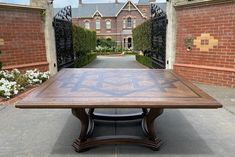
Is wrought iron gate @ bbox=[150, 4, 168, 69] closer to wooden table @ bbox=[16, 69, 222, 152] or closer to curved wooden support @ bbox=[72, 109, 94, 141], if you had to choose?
wooden table @ bbox=[16, 69, 222, 152]

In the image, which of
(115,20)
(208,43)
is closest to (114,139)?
(208,43)

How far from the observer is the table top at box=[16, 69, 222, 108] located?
2475 mm

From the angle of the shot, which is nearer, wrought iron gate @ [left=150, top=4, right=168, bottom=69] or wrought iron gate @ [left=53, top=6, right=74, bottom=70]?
wrought iron gate @ [left=150, top=4, right=168, bottom=69]

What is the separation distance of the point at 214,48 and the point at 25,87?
4.80 m

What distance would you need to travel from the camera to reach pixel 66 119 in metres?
4.34

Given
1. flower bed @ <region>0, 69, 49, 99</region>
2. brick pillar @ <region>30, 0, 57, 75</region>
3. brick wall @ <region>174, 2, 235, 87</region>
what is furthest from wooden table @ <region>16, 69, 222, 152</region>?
brick pillar @ <region>30, 0, 57, 75</region>

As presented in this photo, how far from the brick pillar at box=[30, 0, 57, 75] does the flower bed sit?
153 centimetres

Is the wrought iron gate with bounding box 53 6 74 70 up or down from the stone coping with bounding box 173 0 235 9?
down

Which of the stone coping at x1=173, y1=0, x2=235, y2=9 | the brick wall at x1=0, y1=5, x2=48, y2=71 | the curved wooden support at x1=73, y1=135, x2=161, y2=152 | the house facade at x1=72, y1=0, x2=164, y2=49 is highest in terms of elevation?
the house facade at x1=72, y1=0, x2=164, y2=49

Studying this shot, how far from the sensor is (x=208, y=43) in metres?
7.00

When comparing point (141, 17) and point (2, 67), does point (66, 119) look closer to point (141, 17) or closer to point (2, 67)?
point (2, 67)

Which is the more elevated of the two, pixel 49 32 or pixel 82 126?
pixel 49 32

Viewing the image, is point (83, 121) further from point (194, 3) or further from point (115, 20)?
point (115, 20)

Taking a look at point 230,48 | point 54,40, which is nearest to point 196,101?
point 230,48
